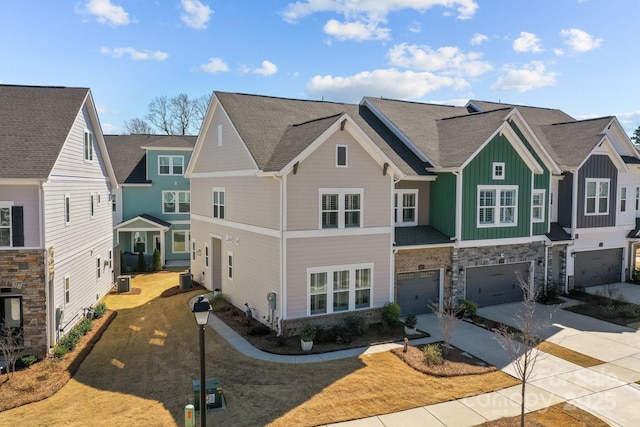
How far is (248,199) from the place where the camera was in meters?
19.9

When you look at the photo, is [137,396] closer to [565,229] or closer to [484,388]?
[484,388]

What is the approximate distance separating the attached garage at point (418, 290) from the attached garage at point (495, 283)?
1908 millimetres

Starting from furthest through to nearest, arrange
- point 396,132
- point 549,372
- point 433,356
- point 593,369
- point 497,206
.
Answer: point 396,132, point 497,206, point 433,356, point 593,369, point 549,372

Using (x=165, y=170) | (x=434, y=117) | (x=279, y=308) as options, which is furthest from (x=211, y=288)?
(x=434, y=117)

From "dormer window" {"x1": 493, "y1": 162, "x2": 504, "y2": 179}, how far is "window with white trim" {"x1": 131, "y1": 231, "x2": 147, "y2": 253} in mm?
24882

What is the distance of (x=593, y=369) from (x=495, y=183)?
9.00 m

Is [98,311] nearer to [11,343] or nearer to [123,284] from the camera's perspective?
[123,284]

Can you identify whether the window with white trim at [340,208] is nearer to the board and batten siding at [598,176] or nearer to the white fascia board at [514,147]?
the white fascia board at [514,147]

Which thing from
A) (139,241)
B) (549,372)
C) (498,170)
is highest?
(498,170)

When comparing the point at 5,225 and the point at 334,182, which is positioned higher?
the point at 334,182

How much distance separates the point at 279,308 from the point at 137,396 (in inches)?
234

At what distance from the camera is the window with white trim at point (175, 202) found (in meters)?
34.4

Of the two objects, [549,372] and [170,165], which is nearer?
[549,372]

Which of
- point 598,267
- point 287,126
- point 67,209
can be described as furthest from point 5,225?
point 598,267
